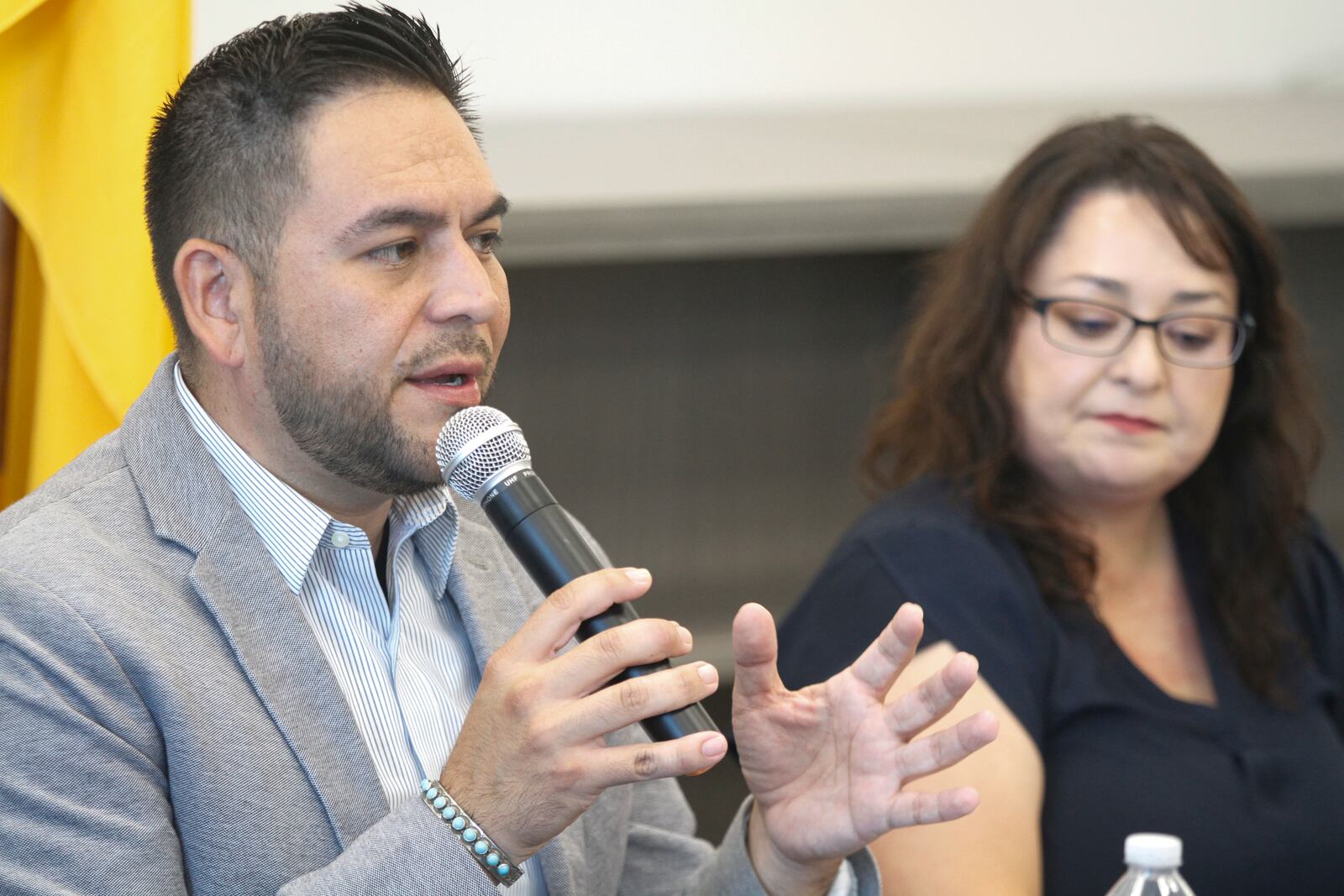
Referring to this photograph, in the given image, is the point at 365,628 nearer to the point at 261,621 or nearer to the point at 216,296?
the point at 261,621

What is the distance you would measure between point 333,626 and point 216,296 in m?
0.30

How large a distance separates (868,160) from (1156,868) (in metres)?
1.98

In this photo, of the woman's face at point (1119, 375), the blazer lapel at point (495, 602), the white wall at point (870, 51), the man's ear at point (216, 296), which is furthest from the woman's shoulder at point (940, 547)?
the white wall at point (870, 51)

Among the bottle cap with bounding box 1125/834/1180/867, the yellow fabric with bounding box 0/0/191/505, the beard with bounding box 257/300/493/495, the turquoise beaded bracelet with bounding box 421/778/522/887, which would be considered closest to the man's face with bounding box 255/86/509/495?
the beard with bounding box 257/300/493/495

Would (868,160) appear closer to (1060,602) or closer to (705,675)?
(1060,602)

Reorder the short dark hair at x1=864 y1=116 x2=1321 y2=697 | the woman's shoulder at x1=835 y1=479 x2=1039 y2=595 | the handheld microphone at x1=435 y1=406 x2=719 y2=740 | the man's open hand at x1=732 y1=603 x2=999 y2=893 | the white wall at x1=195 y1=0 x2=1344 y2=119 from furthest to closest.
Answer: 1. the white wall at x1=195 y1=0 x2=1344 y2=119
2. the short dark hair at x1=864 y1=116 x2=1321 y2=697
3. the woman's shoulder at x1=835 y1=479 x2=1039 y2=595
4. the man's open hand at x1=732 y1=603 x2=999 y2=893
5. the handheld microphone at x1=435 y1=406 x2=719 y2=740

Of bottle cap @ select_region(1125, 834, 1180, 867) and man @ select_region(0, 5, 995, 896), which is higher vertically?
man @ select_region(0, 5, 995, 896)

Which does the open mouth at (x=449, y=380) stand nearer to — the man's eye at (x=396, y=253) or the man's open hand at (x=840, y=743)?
the man's eye at (x=396, y=253)

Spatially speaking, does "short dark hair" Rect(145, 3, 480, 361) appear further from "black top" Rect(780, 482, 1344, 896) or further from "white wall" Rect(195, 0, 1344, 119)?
"white wall" Rect(195, 0, 1344, 119)

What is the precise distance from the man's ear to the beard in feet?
0.10

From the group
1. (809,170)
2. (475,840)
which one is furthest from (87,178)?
(809,170)

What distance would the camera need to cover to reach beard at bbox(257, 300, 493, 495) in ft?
3.68

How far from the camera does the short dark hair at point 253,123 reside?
1143 mm

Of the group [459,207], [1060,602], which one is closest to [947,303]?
[1060,602]
